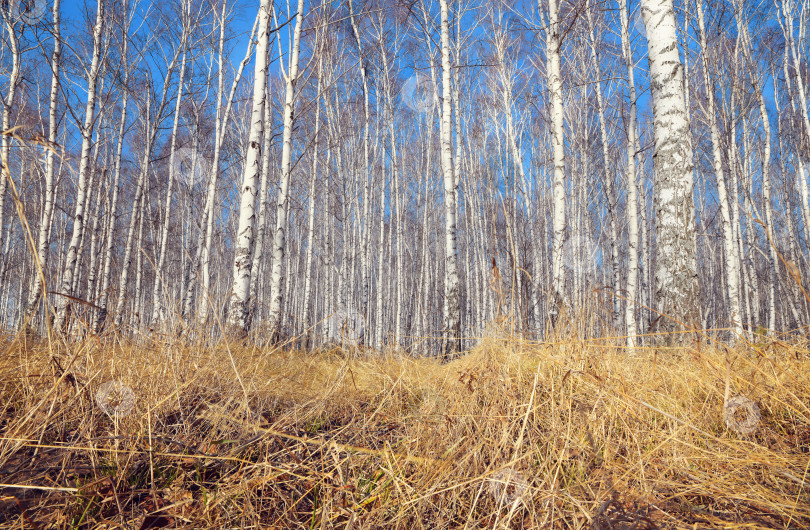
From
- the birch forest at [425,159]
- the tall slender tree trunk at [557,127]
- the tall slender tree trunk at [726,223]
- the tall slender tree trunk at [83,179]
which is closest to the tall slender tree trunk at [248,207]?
the birch forest at [425,159]

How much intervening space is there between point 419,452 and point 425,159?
49.8ft

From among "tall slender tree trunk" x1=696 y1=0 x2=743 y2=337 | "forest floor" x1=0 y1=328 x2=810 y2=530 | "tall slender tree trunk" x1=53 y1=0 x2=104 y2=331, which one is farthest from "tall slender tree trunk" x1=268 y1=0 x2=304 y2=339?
"tall slender tree trunk" x1=696 y1=0 x2=743 y2=337

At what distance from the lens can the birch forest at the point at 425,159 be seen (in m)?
3.03

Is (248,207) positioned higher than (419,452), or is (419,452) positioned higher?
(248,207)

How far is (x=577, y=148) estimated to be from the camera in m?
12.5

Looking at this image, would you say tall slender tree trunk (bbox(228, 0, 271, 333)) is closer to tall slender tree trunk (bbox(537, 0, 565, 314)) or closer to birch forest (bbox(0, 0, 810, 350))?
birch forest (bbox(0, 0, 810, 350))

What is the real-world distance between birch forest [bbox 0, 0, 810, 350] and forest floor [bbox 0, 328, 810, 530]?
34cm

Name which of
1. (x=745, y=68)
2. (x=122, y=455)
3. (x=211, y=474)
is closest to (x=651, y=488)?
(x=211, y=474)

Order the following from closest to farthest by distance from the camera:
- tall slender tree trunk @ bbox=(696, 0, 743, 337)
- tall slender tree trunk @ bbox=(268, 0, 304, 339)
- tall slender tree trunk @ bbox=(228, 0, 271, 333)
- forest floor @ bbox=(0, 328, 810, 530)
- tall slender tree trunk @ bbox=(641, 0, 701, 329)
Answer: forest floor @ bbox=(0, 328, 810, 530) → tall slender tree trunk @ bbox=(641, 0, 701, 329) → tall slender tree trunk @ bbox=(228, 0, 271, 333) → tall slender tree trunk @ bbox=(268, 0, 304, 339) → tall slender tree trunk @ bbox=(696, 0, 743, 337)

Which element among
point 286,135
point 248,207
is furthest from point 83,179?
point 248,207

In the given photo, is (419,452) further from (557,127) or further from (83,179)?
(83,179)

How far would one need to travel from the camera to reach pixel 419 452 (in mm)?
1366

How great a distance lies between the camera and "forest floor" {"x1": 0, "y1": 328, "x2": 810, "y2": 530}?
3.33ft

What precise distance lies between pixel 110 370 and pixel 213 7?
11.5 metres
